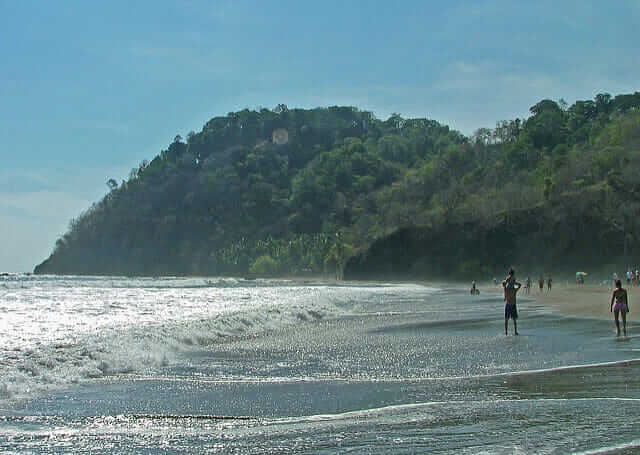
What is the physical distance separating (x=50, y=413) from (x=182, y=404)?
158 cm

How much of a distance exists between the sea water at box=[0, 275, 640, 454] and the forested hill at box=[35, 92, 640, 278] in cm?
7393

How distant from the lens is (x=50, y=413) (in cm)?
784

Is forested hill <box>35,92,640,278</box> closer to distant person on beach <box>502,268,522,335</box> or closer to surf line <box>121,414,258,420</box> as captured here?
distant person on beach <box>502,268,522,335</box>

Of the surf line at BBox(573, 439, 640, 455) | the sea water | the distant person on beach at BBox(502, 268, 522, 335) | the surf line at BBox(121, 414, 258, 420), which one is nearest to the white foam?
the sea water

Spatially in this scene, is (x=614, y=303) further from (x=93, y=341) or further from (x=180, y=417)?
(x=93, y=341)

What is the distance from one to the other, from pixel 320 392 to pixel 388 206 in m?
112

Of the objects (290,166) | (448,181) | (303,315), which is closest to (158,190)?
(290,166)

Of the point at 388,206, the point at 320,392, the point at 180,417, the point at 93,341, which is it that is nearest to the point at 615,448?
the point at 320,392

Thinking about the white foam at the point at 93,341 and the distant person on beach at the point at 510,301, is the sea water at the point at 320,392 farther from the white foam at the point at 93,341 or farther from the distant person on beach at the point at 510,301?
the distant person on beach at the point at 510,301

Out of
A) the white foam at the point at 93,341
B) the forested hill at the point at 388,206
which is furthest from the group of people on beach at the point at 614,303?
the forested hill at the point at 388,206

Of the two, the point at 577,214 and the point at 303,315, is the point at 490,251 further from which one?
the point at 303,315

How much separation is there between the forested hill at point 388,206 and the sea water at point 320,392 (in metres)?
73.9

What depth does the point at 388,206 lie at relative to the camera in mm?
120438

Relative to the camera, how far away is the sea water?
6395 millimetres
